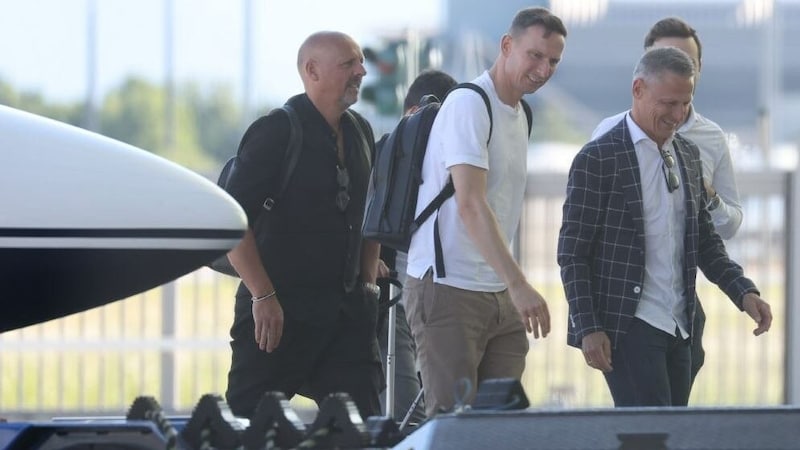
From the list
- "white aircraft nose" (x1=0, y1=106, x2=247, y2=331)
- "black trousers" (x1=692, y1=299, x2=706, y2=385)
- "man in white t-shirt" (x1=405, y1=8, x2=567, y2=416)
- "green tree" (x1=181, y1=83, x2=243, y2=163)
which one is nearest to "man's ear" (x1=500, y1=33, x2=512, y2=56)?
"man in white t-shirt" (x1=405, y1=8, x2=567, y2=416)

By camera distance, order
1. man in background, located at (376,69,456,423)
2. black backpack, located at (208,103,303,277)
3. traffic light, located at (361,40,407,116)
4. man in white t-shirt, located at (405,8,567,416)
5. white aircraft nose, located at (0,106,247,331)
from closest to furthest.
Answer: white aircraft nose, located at (0,106,247,331), man in white t-shirt, located at (405,8,567,416), black backpack, located at (208,103,303,277), man in background, located at (376,69,456,423), traffic light, located at (361,40,407,116)

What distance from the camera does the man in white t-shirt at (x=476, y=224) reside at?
4.77 m

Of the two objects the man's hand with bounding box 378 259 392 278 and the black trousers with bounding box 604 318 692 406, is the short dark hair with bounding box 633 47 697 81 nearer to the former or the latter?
the black trousers with bounding box 604 318 692 406

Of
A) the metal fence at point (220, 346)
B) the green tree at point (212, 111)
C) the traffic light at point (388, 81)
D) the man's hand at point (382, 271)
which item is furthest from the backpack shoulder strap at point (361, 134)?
the green tree at point (212, 111)

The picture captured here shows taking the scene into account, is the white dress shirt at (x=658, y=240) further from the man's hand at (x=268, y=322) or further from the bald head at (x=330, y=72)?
the man's hand at (x=268, y=322)

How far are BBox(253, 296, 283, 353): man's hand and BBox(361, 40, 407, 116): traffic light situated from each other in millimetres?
8022

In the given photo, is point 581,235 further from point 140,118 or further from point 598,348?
point 140,118

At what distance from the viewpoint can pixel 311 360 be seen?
5.62 meters

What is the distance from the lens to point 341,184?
221 inches

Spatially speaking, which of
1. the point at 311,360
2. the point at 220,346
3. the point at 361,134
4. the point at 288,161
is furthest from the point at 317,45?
the point at 220,346

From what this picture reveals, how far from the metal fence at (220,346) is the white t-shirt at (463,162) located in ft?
15.6

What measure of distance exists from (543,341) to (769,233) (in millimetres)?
1529

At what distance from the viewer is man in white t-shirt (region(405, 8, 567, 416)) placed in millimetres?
4773

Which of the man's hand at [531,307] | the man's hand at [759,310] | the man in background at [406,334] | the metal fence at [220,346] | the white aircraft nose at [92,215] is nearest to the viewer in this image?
the white aircraft nose at [92,215]
